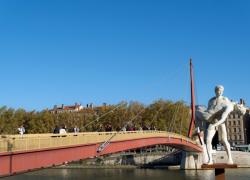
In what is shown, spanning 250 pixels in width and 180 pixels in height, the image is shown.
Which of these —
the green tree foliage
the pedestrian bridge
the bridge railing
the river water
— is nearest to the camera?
the pedestrian bridge

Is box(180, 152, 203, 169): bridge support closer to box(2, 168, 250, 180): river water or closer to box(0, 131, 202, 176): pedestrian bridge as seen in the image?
box(2, 168, 250, 180): river water

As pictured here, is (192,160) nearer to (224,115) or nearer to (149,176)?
(149,176)

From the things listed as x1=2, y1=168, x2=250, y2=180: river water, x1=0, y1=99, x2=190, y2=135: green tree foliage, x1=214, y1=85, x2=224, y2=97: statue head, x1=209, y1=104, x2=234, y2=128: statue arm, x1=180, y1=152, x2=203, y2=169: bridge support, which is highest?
x1=0, y1=99, x2=190, y2=135: green tree foliage

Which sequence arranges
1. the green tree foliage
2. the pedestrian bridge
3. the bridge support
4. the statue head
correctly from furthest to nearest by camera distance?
the green tree foliage, the bridge support, the pedestrian bridge, the statue head

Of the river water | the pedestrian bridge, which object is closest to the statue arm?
the pedestrian bridge

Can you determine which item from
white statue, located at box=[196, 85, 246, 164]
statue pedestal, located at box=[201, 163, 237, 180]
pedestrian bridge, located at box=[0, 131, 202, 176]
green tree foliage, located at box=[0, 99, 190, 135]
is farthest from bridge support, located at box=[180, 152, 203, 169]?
statue pedestal, located at box=[201, 163, 237, 180]

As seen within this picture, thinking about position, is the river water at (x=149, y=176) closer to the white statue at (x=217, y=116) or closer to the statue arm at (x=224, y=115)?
the white statue at (x=217, y=116)

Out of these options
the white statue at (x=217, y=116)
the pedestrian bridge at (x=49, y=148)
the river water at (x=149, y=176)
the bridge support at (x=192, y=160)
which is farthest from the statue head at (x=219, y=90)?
the bridge support at (x=192, y=160)

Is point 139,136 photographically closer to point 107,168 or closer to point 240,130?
point 107,168

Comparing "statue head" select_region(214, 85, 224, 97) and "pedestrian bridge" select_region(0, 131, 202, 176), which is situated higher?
"statue head" select_region(214, 85, 224, 97)

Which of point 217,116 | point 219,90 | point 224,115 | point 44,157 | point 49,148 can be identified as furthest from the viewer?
point 49,148

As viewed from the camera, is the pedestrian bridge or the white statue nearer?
the white statue

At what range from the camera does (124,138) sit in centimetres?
2716

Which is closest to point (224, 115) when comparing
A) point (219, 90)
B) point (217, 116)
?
point (217, 116)
